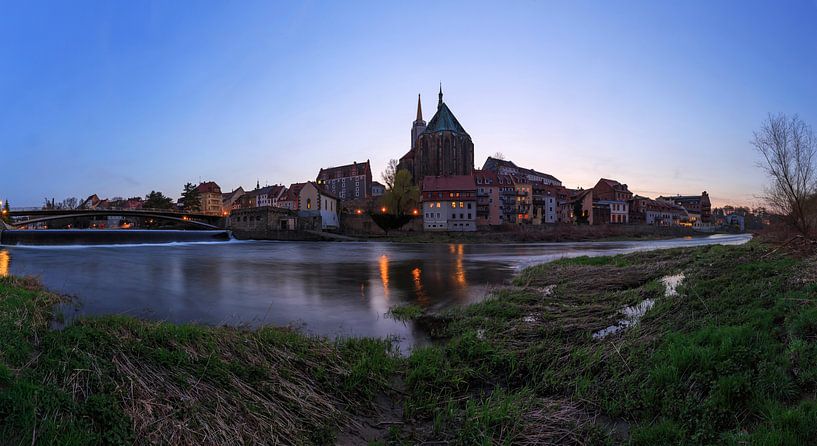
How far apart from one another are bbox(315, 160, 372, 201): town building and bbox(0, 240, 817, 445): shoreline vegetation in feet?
451

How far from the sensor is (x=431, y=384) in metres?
5.45

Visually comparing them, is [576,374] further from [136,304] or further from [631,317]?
[136,304]

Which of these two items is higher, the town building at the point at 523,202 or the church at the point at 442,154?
the church at the point at 442,154

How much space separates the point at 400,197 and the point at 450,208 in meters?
12.0

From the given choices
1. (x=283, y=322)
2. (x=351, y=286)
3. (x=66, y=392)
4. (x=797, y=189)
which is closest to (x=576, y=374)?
(x=66, y=392)

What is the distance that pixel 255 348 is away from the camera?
5566mm

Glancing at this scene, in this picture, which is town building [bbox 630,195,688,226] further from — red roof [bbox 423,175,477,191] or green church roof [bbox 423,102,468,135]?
green church roof [bbox 423,102,468,135]

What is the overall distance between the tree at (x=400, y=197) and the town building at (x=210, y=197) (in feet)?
310

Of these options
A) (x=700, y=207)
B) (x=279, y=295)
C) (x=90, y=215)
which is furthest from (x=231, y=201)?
(x=700, y=207)

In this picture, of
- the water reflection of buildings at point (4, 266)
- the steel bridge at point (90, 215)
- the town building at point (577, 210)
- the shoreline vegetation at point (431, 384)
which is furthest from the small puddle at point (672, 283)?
the town building at point (577, 210)

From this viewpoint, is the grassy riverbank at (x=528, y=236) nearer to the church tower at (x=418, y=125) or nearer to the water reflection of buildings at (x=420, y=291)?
the water reflection of buildings at (x=420, y=291)

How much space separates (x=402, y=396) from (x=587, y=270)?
13879mm

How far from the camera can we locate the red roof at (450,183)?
89.1 metres

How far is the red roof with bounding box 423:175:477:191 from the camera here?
89.1 m
